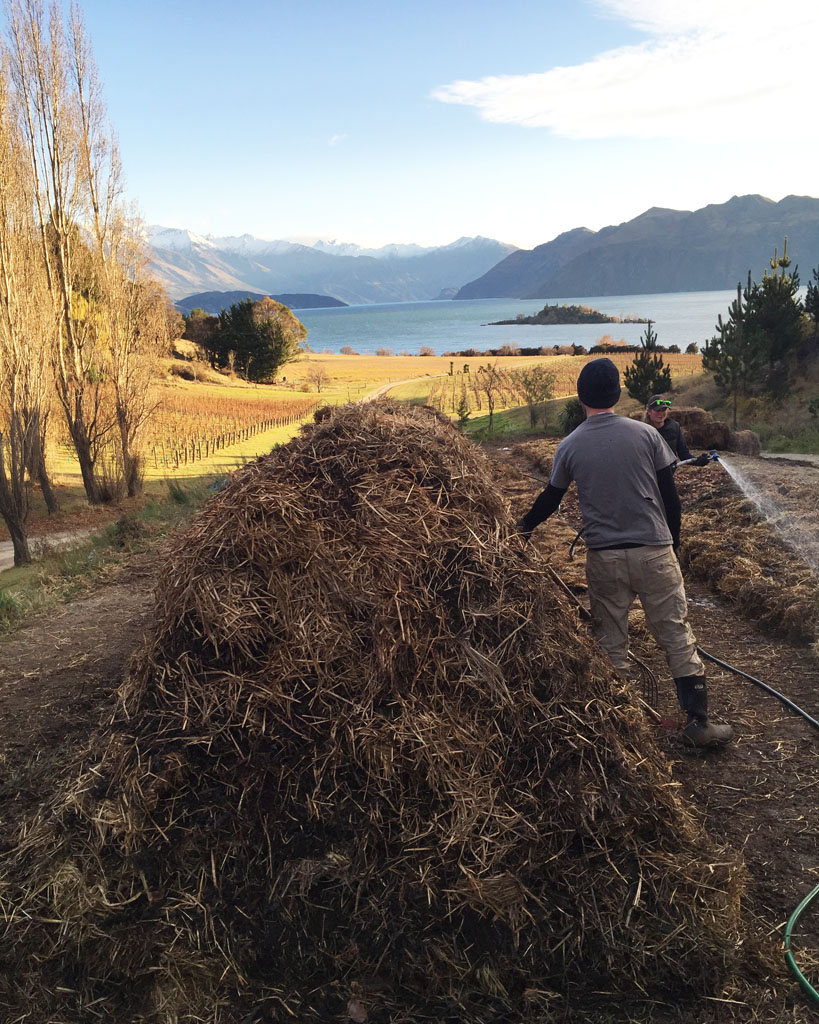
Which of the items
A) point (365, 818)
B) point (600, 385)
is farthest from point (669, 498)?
point (365, 818)

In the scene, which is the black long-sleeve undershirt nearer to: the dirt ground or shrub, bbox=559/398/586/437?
the dirt ground

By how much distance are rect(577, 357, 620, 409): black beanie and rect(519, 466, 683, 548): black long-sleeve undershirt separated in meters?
0.54

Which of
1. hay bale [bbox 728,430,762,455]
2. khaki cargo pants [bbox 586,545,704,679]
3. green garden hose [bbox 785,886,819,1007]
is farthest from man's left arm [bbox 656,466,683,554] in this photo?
hay bale [bbox 728,430,762,455]

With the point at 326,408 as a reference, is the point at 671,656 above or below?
below

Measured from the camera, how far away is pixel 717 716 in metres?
5.24

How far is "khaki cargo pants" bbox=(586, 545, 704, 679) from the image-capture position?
437 cm

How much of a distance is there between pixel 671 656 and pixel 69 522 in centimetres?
1764

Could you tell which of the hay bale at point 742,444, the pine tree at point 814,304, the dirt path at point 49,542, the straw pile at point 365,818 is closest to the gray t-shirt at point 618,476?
the straw pile at point 365,818

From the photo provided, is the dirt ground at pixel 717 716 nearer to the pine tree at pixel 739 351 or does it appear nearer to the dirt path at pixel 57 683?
the dirt path at pixel 57 683

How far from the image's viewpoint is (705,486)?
13039 millimetres

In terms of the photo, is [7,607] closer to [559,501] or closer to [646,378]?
[559,501]

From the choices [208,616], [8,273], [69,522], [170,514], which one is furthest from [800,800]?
[69,522]

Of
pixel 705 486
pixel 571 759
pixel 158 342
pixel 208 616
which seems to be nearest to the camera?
pixel 571 759

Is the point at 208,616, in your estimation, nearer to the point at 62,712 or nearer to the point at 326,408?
the point at 326,408
